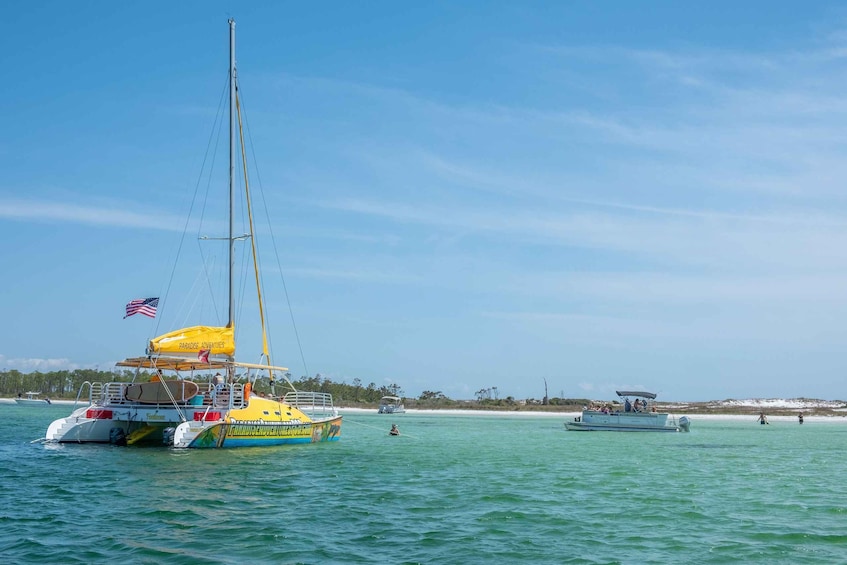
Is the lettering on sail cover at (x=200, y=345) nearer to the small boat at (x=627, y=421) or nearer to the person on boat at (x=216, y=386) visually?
the person on boat at (x=216, y=386)

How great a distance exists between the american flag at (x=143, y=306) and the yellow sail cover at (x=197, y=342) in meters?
1.35

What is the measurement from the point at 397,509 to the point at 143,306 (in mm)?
19997

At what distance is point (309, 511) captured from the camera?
1967 centimetres

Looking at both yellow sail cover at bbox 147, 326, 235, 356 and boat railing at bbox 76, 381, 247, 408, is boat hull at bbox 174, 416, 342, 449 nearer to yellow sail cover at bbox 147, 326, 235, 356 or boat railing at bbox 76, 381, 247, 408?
boat railing at bbox 76, 381, 247, 408

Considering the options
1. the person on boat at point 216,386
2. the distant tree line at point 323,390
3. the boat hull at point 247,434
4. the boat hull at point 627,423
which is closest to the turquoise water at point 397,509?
the boat hull at point 247,434

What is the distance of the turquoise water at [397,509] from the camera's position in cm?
1524

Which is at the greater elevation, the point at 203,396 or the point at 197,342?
the point at 197,342

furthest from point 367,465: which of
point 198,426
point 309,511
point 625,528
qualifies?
point 625,528

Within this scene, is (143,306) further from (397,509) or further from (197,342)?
(397,509)

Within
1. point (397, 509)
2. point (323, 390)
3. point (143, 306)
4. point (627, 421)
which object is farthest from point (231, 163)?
point (323, 390)

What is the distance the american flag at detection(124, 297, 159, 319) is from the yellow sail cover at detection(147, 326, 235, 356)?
135cm

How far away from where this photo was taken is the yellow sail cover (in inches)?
1373

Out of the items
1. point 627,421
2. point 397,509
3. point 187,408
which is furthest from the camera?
point 627,421

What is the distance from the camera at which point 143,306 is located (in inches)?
1396
